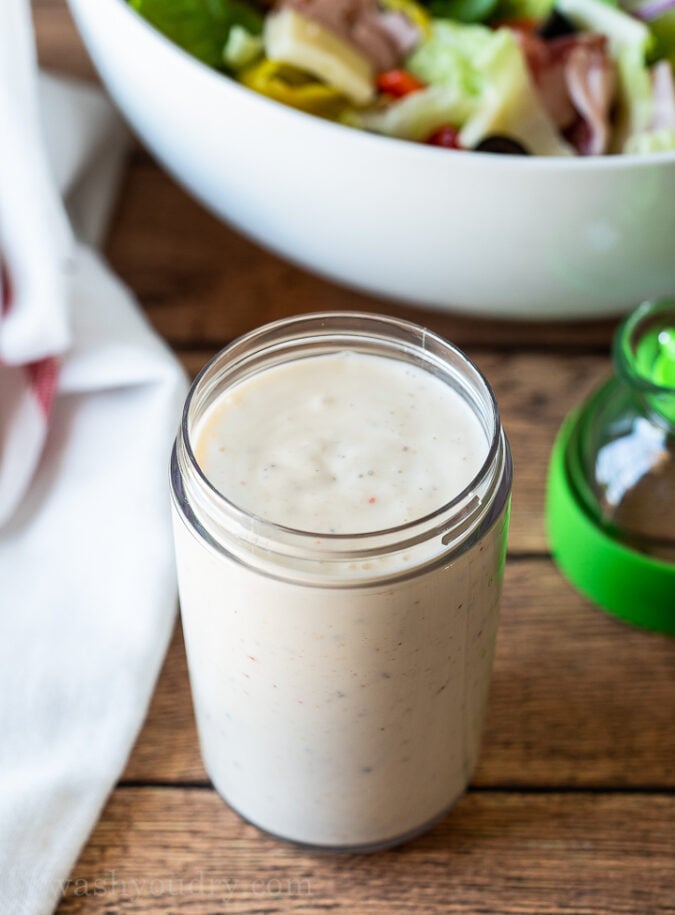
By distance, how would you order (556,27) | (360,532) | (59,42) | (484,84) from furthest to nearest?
(59,42)
(556,27)
(484,84)
(360,532)

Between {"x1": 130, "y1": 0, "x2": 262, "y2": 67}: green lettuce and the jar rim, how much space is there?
49 cm

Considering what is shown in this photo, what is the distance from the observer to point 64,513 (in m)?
1.00

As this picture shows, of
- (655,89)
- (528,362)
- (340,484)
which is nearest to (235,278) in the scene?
(528,362)

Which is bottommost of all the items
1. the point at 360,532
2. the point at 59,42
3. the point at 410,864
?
the point at 410,864

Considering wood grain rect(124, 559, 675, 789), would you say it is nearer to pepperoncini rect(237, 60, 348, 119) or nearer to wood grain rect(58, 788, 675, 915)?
wood grain rect(58, 788, 675, 915)

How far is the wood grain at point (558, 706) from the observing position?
2.87 feet

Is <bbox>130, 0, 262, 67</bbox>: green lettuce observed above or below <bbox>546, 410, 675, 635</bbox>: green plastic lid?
above

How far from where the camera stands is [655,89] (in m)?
1.12

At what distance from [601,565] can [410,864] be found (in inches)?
11.0

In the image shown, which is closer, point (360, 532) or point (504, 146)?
point (360, 532)

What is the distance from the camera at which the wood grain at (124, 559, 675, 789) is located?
0.87m

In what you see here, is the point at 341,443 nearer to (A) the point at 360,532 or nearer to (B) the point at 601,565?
(A) the point at 360,532

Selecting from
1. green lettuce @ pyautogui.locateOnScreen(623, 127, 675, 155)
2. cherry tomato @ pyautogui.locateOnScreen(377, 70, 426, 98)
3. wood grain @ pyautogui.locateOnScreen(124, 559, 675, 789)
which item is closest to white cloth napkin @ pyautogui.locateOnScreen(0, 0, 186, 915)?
wood grain @ pyautogui.locateOnScreen(124, 559, 675, 789)

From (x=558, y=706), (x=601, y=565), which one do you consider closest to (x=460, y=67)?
(x=601, y=565)
